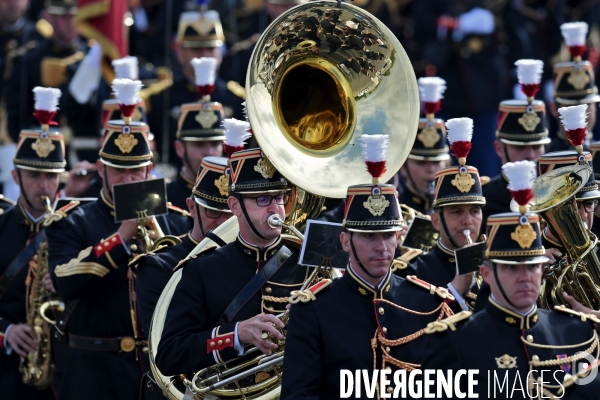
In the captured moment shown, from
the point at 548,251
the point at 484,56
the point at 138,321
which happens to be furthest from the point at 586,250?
the point at 484,56

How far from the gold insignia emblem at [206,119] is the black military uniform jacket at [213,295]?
3.15 m

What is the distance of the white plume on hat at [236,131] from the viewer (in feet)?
30.7

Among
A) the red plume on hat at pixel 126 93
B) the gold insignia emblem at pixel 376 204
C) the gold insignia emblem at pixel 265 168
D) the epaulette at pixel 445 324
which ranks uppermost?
the gold insignia emblem at pixel 376 204

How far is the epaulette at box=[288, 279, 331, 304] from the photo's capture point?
8.41m

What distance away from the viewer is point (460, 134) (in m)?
9.68

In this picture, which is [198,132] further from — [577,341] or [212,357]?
[577,341]

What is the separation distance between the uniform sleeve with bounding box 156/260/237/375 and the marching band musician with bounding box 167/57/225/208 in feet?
10.6

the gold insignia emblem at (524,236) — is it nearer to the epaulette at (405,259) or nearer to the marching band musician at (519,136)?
the epaulette at (405,259)

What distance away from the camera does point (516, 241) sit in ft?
26.2

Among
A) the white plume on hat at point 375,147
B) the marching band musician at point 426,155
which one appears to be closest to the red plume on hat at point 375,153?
the white plume on hat at point 375,147

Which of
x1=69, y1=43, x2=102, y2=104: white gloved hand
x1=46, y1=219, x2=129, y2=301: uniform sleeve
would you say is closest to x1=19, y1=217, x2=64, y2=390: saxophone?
x1=46, y1=219, x2=129, y2=301: uniform sleeve

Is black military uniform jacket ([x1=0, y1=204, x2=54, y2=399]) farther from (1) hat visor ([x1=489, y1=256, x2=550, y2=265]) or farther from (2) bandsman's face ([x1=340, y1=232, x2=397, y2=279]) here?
(1) hat visor ([x1=489, y1=256, x2=550, y2=265])

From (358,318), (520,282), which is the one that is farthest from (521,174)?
(358,318)

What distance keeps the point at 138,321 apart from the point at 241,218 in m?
1.75
